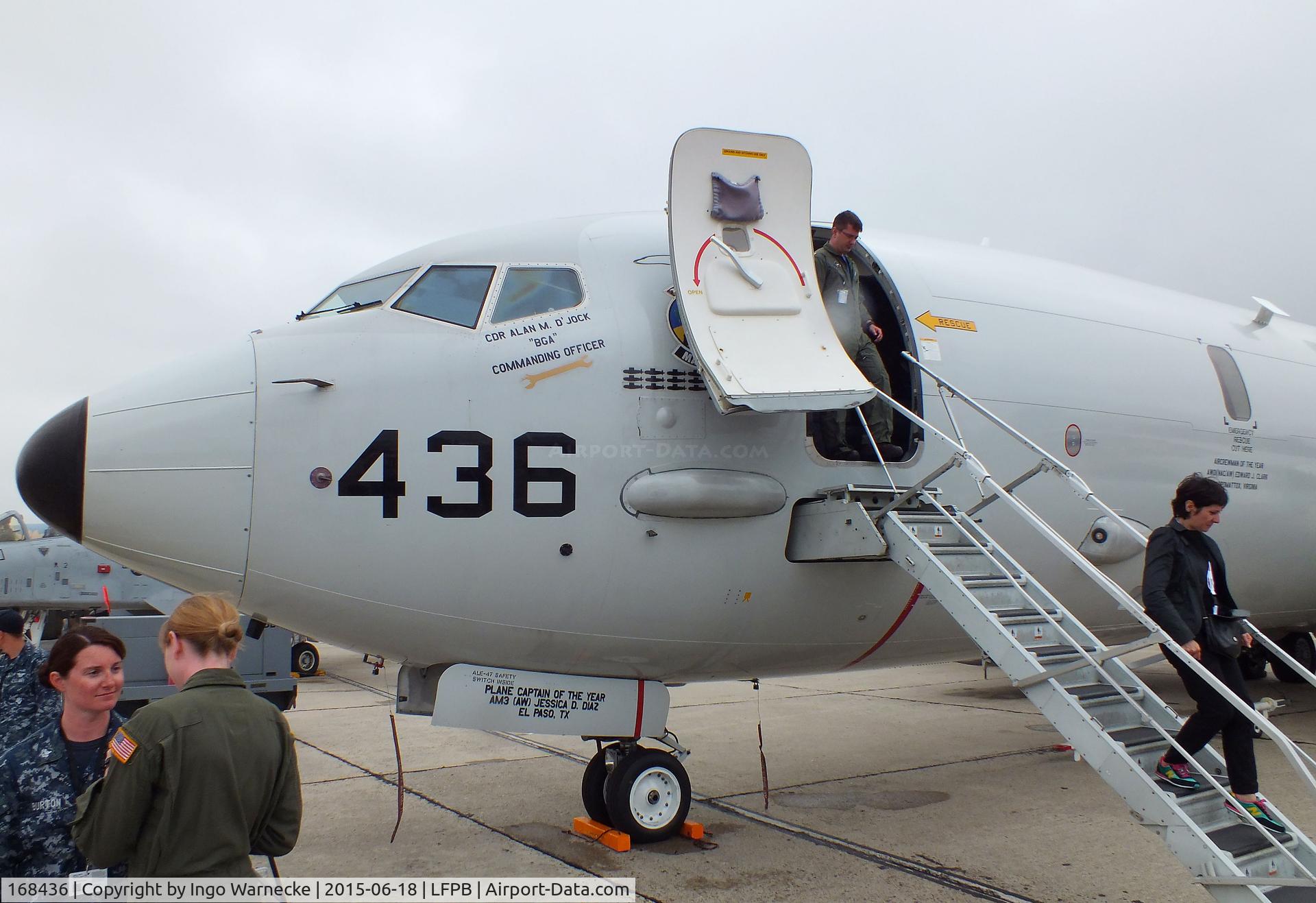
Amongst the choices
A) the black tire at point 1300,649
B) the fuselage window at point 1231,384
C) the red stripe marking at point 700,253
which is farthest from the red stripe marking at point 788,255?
the black tire at point 1300,649

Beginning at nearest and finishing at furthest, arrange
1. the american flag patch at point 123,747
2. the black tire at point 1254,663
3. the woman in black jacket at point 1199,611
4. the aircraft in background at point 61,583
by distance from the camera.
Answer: the american flag patch at point 123,747 < the woman in black jacket at point 1199,611 < the black tire at point 1254,663 < the aircraft in background at point 61,583

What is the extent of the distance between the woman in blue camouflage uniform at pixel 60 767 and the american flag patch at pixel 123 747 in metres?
0.58

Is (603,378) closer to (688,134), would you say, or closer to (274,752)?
(688,134)

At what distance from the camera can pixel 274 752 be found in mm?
2912

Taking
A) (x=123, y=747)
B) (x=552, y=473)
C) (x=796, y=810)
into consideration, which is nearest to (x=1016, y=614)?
(x=552, y=473)

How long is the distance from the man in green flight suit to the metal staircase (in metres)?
0.33

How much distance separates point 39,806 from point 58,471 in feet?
7.83

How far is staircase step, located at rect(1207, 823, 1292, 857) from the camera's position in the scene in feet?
14.8

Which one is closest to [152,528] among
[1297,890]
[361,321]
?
[361,321]

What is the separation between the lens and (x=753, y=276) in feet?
19.8

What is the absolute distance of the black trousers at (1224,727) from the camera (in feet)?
17.4

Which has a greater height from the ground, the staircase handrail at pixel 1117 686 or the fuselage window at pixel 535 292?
the fuselage window at pixel 535 292

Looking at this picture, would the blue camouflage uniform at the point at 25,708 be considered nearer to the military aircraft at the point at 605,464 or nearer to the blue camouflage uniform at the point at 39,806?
the blue camouflage uniform at the point at 39,806

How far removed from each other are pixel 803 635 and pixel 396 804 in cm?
372
